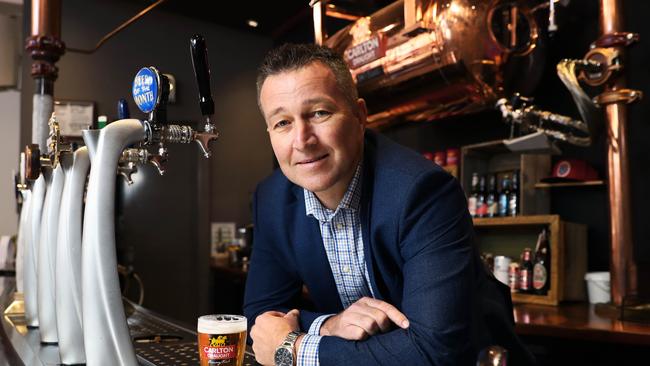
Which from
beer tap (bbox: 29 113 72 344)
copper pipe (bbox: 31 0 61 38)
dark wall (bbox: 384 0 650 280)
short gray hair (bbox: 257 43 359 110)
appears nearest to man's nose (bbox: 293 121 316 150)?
short gray hair (bbox: 257 43 359 110)

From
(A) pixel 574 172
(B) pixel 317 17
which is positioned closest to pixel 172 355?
(B) pixel 317 17

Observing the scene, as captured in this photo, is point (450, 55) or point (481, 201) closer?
point (450, 55)

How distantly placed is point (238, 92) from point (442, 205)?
15.2 ft

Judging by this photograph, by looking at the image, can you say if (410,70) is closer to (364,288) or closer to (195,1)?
(364,288)

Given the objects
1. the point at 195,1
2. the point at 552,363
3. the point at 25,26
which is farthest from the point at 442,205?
the point at 25,26

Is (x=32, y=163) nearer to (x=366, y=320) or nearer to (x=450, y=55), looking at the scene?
(x=366, y=320)

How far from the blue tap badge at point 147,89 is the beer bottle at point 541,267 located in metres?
1.96

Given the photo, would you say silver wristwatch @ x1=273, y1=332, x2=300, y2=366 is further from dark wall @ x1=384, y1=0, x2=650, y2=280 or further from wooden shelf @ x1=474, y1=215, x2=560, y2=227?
dark wall @ x1=384, y1=0, x2=650, y2=280

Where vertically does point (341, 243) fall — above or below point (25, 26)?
below

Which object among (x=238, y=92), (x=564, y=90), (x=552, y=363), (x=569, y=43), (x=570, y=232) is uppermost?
(x=238, y=92)

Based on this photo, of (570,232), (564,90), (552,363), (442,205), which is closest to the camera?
(442,205)

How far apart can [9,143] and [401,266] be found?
18.9ft

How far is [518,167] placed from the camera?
9.48 ft

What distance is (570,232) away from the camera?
248cm
